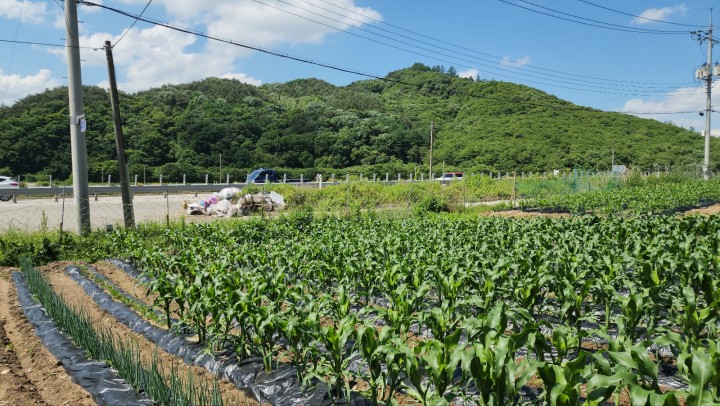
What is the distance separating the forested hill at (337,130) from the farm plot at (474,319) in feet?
109

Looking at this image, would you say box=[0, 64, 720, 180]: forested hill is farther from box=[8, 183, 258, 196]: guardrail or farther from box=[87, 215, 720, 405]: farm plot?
box=[87, 215, 720, 405]: farm plot

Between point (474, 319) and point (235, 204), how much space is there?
1783cm

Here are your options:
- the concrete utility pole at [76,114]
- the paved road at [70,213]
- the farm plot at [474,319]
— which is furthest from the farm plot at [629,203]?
the concrete utility pole at [76,114]

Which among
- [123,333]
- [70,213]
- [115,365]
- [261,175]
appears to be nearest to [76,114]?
[70,213]

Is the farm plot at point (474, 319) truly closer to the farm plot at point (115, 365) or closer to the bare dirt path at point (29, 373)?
the farm plot at point (115, 365)

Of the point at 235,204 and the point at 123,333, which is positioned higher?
the point at 235,204

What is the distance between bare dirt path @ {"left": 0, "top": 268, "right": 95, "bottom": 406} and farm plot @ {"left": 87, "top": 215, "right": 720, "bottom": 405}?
45.7 inches

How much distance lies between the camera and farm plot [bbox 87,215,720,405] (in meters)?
2.94

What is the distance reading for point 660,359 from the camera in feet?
14.9

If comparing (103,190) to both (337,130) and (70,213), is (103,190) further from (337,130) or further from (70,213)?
(337,130)

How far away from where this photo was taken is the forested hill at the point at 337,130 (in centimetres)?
3812

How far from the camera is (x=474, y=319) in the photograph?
11.9ft

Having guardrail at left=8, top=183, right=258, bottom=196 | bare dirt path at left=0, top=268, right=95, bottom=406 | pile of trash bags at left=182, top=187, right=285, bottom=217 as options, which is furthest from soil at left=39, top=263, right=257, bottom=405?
guardrail at left=8, top=183, right=258, bottom=196

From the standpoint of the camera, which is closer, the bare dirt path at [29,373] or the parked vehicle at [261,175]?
the bare dirt path at [29,373]
